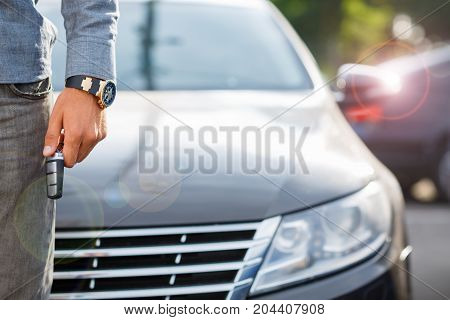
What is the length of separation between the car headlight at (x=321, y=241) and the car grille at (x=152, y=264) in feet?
0.28

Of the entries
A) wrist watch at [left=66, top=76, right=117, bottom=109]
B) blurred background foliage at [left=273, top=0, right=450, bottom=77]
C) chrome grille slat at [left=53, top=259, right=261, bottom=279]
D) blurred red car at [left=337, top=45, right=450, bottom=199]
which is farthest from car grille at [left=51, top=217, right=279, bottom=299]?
blurred background foliage at [left=273, top=0, right=450, bottom=77]

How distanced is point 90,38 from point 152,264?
81 centimetres

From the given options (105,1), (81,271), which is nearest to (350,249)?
(81,271)

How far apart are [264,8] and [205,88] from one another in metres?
0.78

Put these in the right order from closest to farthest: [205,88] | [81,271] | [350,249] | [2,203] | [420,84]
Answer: [2,203]
[81,271]
[350,249]
[205,88]
[420,84]

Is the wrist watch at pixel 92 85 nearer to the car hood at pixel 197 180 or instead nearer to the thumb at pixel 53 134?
the thumb at pixel 53 134

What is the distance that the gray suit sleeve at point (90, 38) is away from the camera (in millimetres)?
1846

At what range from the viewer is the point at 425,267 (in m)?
5.21

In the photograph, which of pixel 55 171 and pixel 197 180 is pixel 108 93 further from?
pixel 197 180

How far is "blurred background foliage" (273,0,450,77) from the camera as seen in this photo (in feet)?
→ 87.2

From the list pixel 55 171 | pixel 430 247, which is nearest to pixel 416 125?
pixel 430 247

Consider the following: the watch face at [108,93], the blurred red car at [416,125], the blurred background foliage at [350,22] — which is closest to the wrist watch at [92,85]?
the watch face at [108,93]

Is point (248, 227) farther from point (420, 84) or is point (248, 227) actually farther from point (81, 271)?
point (420, 84)

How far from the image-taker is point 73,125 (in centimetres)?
178
